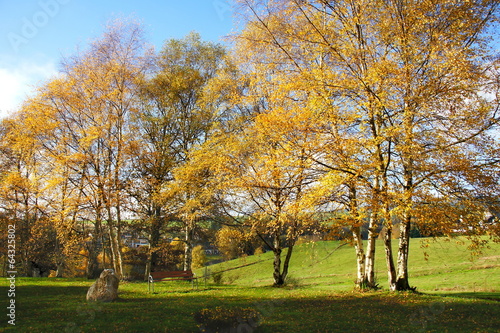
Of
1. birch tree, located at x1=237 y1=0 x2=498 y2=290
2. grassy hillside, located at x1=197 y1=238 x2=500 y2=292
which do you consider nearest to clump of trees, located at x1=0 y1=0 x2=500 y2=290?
birch tree, located at x1=237 y1=0 x2=498 y2=290

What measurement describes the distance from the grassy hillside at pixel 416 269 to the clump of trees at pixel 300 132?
1.64m

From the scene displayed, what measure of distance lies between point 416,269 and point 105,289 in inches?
797

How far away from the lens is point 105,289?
37.4 ft

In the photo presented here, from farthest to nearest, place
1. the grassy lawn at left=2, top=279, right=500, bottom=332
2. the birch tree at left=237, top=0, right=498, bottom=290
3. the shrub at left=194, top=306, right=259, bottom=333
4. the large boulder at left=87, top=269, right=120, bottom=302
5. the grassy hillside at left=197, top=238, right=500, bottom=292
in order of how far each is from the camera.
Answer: the grassy hillside at left=197, top=238, right=500, bottom=292, the large boulder at left=87, top=269, right=120, bottom=302, the birch tree at left=237, top=0, right=498, bottom=290, the grassy lawn at left=2, top=279, right=500, bottom=332, the shrub at left=194, top=306, right=259, bottom=333

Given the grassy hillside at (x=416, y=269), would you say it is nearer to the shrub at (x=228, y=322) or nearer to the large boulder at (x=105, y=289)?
the shrub at (x=228, y=322)

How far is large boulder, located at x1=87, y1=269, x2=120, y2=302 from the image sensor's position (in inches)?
445

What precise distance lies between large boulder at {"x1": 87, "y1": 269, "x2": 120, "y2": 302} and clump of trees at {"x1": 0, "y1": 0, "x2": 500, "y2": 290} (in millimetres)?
5255

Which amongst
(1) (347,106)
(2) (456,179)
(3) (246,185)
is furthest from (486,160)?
(3) (246,185)

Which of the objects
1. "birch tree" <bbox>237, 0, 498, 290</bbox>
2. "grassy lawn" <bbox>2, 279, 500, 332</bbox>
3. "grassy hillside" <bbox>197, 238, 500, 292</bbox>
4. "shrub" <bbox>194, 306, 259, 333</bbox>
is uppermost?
"birch tree" <bbox>237, 0, 498, 290</bbox>

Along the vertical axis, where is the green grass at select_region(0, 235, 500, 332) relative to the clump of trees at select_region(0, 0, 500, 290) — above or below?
below

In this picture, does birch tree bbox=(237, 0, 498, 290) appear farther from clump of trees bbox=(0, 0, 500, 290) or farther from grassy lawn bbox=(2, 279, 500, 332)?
grassy lawn bbox=(2, 279, 500, 332)

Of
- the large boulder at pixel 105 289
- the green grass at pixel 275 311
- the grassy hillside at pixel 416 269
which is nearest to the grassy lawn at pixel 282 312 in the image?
the green grass at pixel 275 311

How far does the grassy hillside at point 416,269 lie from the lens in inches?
647

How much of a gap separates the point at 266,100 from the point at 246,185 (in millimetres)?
5357
